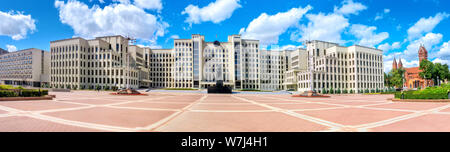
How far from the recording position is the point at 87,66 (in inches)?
2330

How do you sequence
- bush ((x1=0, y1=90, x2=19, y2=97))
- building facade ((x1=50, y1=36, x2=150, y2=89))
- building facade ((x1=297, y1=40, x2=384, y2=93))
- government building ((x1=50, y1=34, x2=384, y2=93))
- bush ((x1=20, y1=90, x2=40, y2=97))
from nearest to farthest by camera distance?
bush ((x1=0, y1=90, x2=19, y2=97)) → bush ((x1=20, y1=90, x2=40, y2=97)) → building facade ((x1=50, y1=36, x2=150, y2=89)) → government building ((x1=50, y1=34, x2=384, y2=93)) → building facade ((x1=297, y1=40, x2=384, y2=93))

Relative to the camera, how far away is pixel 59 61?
195ft

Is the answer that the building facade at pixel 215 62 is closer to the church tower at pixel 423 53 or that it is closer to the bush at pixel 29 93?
the bush at pixel 29 93

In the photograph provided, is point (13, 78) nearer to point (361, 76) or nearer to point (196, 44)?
point (196, 44)

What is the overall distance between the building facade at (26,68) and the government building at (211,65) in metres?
22.1

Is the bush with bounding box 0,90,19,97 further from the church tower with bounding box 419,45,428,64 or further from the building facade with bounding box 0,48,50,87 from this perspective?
the church tower with bounding box 419,45,428,64

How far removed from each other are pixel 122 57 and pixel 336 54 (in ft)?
259

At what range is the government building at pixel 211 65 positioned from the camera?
190 ft

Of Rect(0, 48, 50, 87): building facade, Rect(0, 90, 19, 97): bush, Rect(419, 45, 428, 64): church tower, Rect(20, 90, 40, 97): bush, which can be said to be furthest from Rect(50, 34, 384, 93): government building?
Rect(419, 45, 428, 64): church tower

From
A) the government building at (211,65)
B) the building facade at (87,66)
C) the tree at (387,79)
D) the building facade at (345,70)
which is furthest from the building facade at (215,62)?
the tree at (387,79)

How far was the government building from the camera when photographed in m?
58.0

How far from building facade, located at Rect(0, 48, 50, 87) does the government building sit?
22144 mm
